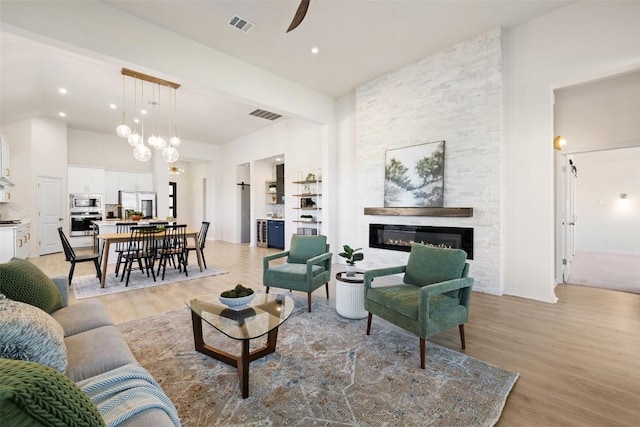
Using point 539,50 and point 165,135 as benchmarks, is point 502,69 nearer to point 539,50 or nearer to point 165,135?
point 539,50

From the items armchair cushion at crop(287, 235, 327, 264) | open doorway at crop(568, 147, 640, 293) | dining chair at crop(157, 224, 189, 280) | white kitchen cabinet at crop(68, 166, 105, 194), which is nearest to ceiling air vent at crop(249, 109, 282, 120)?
dining chair at crop(157, 224, 189, 280)

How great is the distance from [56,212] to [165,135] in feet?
11.8

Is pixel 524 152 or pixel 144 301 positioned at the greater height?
pixel 524 152

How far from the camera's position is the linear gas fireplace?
431 cm

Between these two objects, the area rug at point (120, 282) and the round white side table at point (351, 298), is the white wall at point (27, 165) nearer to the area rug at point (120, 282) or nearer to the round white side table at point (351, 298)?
the area rug at point (120, 282)

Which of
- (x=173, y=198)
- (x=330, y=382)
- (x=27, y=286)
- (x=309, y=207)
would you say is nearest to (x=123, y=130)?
(x=27, y=286)

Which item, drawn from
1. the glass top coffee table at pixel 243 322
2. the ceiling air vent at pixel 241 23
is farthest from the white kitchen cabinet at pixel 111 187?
the glass top coffee table at pixel 243 322

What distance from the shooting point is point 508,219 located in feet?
13.3

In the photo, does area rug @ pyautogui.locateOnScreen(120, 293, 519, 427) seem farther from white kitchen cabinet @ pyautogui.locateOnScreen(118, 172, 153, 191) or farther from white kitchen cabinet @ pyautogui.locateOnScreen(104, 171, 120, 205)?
white kitchen cabinet @ pyautogui.locateOnScreen(118, 172, 153, 191)

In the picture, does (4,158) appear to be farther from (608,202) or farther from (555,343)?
(608,202)

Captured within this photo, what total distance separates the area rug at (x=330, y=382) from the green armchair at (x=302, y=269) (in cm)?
68

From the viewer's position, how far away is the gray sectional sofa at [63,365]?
21.9 inches

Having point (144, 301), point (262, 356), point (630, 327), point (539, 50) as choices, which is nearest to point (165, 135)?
point (144, 301)

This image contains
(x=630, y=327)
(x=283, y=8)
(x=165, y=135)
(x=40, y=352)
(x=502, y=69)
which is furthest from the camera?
(x=165, y=135)
